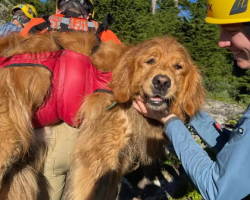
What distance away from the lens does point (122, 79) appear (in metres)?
2.74

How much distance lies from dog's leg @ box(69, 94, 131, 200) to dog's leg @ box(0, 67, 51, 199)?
20.8 inches

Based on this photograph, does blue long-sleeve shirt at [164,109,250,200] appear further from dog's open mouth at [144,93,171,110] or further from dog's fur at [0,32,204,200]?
dog's fur at [0,32,204,200]

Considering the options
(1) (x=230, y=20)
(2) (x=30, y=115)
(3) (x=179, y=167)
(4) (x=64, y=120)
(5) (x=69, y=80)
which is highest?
(1) (x=230, y=20)

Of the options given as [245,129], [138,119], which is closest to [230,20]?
[245,129]

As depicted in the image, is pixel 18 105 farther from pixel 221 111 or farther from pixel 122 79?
pixel 221 111

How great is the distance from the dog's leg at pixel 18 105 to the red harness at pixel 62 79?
3.1 inches

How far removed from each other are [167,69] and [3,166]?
1852 millimetres

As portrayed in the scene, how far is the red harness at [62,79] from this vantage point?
242cm

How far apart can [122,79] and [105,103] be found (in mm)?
329

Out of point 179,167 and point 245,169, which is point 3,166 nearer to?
point 245,169

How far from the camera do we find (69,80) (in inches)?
98.8

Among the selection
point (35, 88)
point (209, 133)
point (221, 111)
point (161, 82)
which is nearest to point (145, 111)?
point (161, 82)

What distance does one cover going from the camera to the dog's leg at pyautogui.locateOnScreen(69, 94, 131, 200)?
279 cm

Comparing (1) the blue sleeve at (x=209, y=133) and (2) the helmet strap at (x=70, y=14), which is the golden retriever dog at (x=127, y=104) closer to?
(1) the blue sleeve at (x=209, y=133)
